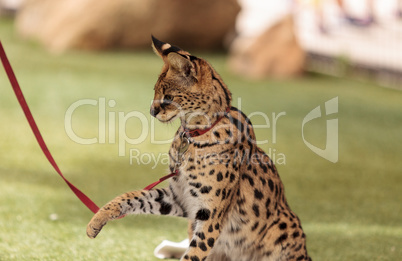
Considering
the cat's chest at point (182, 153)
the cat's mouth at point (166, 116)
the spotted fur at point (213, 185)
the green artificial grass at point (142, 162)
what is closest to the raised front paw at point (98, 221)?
the spotted fur at point (213, 185)

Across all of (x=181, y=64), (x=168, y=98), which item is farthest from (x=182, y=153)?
(x=181, y=64)

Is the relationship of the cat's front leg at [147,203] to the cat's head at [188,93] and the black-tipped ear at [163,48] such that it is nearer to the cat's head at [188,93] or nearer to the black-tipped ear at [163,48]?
the cat's head at [188,93]

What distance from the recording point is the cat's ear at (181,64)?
8.50ft

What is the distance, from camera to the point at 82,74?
31.7ft

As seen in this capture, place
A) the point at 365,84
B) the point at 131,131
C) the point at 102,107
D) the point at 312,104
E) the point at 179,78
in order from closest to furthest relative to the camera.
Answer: the point at 179,78, the point at 131,131, the point at 102,107, the point at 312,104, the point at 365,84

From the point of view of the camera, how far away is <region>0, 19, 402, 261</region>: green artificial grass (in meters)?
3.94

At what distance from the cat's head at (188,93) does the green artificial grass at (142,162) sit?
4.02ft

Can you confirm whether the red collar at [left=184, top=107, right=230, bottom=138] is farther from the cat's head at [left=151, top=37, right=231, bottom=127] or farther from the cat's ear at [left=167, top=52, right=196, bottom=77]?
the cat's ear at [left=167, top=52, right=196, bottom=77]

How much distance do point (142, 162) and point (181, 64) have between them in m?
3.38

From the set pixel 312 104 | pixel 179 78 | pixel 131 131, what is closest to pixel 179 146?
pixel 179 78

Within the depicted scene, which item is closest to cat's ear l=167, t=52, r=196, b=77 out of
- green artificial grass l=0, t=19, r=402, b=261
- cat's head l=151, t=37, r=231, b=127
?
cat's head l=151, t=37, r=231, b=127

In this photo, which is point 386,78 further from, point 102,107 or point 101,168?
point 101,168

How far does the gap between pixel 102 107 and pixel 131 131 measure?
1.17m

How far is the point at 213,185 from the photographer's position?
2693mm
